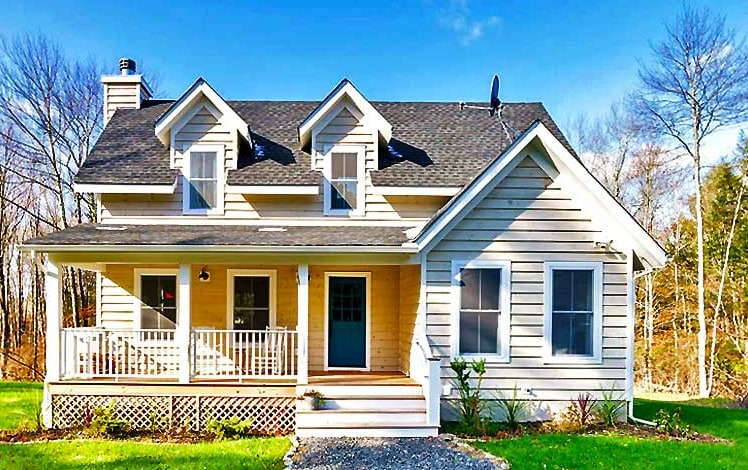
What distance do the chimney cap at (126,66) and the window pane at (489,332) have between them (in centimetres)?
1048

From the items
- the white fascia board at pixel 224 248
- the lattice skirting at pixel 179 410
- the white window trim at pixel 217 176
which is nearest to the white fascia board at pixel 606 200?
the white fascia board at pixel 224 248

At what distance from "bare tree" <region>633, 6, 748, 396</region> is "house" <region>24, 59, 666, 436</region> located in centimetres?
1027

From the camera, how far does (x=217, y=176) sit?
429 inches

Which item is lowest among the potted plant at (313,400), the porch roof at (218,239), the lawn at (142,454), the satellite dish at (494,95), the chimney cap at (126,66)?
the lawn at (142,454)

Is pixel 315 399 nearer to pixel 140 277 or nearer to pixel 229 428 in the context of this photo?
A: pixel 229 428

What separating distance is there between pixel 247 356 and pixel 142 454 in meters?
2.42

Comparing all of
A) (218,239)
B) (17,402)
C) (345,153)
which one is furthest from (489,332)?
(17,402)

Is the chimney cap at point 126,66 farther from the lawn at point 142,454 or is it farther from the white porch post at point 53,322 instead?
the lawn at point 142,454

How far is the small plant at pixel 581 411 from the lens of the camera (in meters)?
8.50

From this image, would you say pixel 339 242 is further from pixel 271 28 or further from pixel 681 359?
pixel 681 359

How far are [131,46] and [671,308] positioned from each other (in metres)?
23.5

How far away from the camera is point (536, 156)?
879cm

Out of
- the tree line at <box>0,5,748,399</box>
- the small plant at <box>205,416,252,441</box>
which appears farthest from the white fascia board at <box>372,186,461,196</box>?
the tree line at <box>0,5,748,399</box>

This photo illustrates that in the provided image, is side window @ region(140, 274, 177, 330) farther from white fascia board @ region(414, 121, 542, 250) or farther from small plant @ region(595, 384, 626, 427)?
small plant @ region(595, 384, 626, 427)
